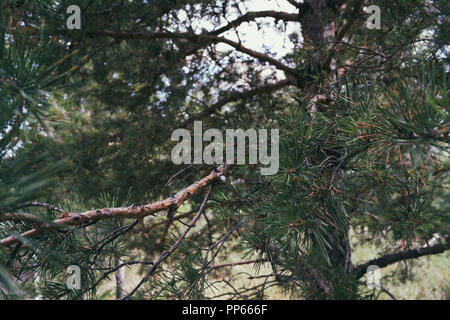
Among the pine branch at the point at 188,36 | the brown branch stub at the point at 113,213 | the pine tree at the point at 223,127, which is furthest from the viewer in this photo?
the pine branch at the point at 188,36

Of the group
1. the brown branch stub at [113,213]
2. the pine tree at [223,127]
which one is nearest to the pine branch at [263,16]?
the pine tree at [223,127]

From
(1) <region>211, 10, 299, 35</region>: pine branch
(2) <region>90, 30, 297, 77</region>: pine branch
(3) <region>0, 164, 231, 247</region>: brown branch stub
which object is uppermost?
(1) <region>211, 10, 299, 35</region>: pine branch

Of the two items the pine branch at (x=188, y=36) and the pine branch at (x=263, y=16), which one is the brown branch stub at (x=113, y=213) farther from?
the pine branch at (x=263, y=16)

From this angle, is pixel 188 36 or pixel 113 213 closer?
pixel 113 213

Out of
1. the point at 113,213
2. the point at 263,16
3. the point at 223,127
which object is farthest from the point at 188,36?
the point at 113,213

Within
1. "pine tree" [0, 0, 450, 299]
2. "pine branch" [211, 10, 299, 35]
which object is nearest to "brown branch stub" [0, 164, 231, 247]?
"pine tree" [0, 0, 450, 299]

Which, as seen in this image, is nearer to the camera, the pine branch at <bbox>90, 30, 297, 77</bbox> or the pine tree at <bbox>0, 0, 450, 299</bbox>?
the pine tree at <bbox>0, 0, 450, 299</bbox>

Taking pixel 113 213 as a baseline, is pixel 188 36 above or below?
above

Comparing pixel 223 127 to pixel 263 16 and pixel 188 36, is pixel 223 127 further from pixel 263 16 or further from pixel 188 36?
pixel 263 16

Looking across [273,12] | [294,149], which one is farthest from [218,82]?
[294,149]

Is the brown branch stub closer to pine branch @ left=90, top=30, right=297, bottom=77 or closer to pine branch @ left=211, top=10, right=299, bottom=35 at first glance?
pine branch @ left=90, top=30, right=297, bottom=77

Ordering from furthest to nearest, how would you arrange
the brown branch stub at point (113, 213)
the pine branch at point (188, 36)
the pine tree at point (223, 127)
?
1. the pine branch at point (188, 36)
2. the brown branch stub at point (113, 213)
3. the pine tree at point (223, 127)

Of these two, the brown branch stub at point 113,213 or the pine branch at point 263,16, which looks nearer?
the brown branch stub at point 113,213
